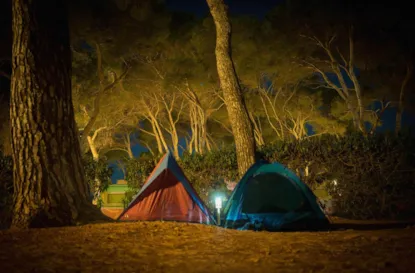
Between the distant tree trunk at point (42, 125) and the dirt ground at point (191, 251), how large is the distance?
53cm

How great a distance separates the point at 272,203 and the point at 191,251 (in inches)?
167

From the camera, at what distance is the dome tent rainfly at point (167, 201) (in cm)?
823

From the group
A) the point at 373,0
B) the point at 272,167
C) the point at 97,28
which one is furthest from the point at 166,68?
the point at 272,167

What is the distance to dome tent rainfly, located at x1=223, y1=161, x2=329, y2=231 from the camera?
312 inches

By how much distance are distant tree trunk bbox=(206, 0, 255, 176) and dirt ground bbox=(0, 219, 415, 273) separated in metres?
3.02

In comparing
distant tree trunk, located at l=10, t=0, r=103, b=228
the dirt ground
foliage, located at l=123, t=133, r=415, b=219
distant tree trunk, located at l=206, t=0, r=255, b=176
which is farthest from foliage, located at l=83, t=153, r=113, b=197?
the dirt ground

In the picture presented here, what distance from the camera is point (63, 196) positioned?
698 cm

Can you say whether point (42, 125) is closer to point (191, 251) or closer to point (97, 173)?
point (191, 251)

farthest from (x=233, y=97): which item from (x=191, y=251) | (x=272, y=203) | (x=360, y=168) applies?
(x=191, y=251)

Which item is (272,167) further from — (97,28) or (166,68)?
(166,68)

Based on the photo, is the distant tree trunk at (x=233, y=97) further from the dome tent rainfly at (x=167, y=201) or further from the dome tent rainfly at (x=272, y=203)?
the dome tent rainfly at (x=167, y=201)

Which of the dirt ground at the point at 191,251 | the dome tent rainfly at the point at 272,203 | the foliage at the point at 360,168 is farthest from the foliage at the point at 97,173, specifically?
the dirt ground at the point at 191,251

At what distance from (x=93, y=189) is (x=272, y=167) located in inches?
291

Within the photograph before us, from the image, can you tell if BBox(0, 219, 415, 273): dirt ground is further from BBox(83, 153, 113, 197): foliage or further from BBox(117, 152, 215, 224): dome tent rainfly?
BBox(83, 153, 113, 197): foliage
